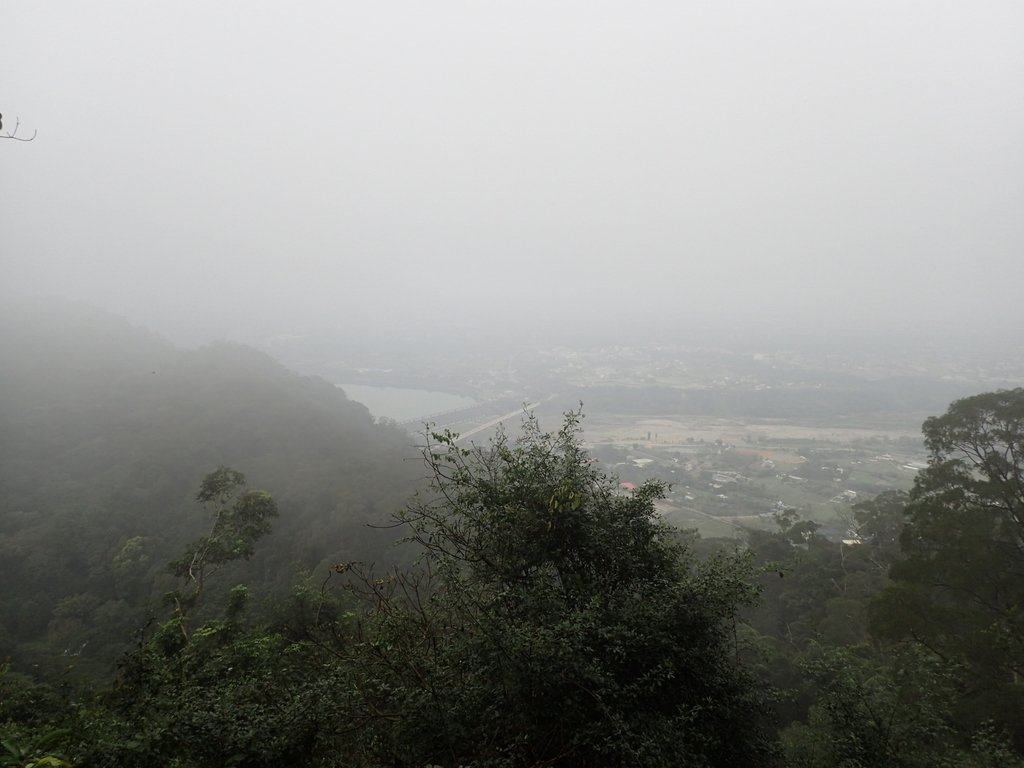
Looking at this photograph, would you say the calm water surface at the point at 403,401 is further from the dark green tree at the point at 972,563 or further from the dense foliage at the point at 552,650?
the dark green tree at the point at 972,563

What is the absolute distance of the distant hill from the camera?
648 inches

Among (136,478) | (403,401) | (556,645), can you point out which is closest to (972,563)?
(556,645)

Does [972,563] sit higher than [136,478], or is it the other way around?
[972,563]

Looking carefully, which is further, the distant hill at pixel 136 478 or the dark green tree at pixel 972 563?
Result: the distant hill at pixel 136 478

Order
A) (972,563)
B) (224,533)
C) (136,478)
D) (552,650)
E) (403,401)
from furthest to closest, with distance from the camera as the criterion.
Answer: (403,401) → (136,478) → (224,533) → (972,563) → (552,650)

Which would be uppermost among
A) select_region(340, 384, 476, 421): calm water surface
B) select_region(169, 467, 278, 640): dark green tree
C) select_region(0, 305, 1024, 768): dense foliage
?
select_region(0, 305, 1024, 768): dense foliage

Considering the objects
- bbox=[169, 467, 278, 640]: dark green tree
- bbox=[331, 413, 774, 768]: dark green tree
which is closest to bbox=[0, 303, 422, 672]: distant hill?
bbox=[169, 467, 278, 640]: dark green tree

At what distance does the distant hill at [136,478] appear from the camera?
16469 millimetres

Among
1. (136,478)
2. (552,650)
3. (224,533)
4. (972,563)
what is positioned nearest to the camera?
(552,650)

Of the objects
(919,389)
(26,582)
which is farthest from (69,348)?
(919,389)

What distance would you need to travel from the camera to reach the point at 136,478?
25.7m

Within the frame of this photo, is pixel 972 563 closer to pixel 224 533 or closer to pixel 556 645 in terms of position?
pixel 556 645

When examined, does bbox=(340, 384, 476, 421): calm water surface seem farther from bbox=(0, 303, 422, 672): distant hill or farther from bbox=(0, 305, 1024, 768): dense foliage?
bbox=(0, 305, 1024, 768): dense foliage

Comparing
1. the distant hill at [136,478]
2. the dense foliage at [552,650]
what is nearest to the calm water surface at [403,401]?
the distant hill at [136,478]
